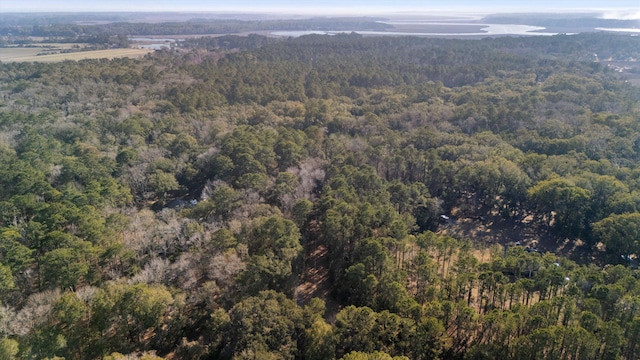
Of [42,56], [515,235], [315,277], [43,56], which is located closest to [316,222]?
[315,277]

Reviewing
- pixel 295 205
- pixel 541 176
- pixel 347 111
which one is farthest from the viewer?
pixel 347 111

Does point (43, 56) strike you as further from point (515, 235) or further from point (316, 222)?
point (515, 235)

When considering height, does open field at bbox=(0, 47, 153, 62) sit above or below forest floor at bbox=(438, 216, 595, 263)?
above

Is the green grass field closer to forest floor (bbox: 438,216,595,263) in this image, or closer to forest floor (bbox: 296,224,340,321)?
forest floor (bbox: 296,224,340,321)

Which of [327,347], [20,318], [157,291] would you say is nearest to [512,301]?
[327,347]

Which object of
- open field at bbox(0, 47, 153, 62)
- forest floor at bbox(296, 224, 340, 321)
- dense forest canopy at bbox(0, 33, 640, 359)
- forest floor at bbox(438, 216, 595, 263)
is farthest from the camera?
open field at bbox(0, 47, 153, 62)

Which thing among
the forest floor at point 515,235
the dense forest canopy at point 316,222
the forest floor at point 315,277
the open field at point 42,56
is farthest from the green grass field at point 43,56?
the forest floor at point 515,235

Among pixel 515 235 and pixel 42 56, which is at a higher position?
pixel 42 56

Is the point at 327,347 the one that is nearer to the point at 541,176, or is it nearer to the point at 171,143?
the point at 541,176

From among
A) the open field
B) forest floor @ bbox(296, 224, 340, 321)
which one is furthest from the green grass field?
forest floor @ bbox(296, 224, 340, 321)
